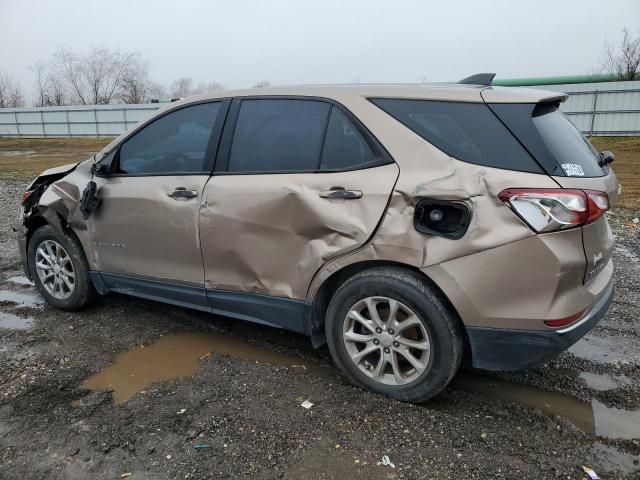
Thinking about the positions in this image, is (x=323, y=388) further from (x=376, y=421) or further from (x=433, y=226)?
(x=433, y=226)

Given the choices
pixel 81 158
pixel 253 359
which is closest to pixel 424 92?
pixel 253 359

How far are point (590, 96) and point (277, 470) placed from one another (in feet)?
78.8

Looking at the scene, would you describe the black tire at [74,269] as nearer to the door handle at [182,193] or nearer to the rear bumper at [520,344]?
the door handle at [182,193]

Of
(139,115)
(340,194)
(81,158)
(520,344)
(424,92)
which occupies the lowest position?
(81,158)

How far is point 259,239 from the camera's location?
3348 mm

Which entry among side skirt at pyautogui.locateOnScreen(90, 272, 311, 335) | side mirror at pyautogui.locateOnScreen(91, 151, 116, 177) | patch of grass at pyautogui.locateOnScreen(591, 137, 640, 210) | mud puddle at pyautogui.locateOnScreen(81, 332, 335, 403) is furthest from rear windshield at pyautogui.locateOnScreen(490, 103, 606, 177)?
patch of grass at pyautogui.locateOnScreen(591, 137, 640, 210)

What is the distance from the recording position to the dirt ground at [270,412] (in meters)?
2.59

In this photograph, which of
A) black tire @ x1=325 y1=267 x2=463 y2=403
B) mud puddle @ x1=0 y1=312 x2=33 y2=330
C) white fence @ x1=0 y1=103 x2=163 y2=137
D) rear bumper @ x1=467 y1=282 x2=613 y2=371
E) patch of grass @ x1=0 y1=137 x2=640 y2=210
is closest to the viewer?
rear bumper @ x1=467 y1=282 x2=613 y2=371

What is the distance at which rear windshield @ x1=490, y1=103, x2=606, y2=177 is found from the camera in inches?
107

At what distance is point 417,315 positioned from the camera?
289 cm

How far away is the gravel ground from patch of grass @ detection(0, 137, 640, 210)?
252 inches

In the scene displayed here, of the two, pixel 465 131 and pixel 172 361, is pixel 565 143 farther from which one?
pixel 172 361

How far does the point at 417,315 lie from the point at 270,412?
99 cm

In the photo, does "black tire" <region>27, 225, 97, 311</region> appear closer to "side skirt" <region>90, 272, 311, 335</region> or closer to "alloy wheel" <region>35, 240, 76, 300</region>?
"alloy wheel" <region>35, 240, 76, 300</region>
